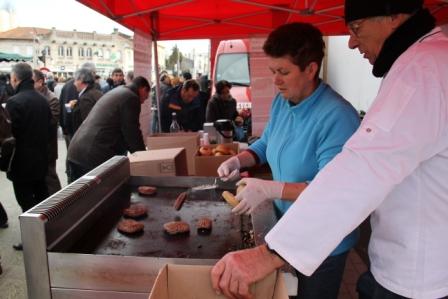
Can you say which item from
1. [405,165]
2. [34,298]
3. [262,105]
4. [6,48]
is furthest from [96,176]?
[6,48]

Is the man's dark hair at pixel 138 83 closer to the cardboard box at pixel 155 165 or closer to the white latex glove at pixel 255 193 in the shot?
the cardboard box at pixel 155 165

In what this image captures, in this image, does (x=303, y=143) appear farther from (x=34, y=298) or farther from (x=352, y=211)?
(x=34, y=298)

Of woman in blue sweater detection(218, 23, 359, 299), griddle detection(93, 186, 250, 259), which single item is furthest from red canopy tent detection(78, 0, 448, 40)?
woman in blue sweater detection(218, 23, 359, 299)

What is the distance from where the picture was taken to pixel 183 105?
5598 mm

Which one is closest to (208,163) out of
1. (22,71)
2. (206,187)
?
(206,187)

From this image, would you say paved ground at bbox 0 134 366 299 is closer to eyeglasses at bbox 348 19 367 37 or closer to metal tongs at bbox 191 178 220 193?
metal tongs at bbox 191 178 220 193

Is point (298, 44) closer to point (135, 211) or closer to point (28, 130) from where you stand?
point (135, 211)

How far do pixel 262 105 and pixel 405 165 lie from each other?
2967 millimetres

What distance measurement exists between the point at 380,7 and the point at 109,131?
2.91 m

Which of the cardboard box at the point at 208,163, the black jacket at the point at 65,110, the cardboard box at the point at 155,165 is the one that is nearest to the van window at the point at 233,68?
the black jacket at the point at 65,110

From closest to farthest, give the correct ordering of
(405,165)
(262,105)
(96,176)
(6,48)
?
1. (405,165)
2. (96,176)
3. (262,105)
4. (6,48)

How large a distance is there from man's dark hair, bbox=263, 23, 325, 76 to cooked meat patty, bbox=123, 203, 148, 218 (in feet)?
3.05

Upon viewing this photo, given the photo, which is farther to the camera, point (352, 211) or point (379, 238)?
point (379, 238)

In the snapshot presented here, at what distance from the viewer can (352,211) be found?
0.84 metres
